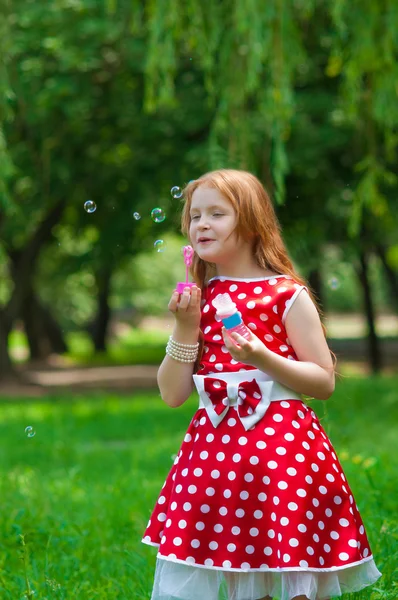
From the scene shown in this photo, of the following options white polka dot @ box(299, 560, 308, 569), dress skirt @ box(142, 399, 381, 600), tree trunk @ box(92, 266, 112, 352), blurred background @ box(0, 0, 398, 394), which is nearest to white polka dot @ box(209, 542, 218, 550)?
dress skirt @ box(142, 399, 381, 600)

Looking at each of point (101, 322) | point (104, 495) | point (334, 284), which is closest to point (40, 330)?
point (101, 322)

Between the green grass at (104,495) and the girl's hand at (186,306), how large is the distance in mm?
836

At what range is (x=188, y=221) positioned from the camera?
3004 millimetres

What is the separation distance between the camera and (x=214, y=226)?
2.85 m

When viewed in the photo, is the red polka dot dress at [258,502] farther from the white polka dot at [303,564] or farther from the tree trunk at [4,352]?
the tree trunk at [4,352]

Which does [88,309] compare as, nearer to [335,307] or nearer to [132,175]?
[335,307]

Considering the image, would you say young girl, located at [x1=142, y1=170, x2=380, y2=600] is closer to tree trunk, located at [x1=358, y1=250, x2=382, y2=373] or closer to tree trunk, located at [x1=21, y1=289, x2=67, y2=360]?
tree trunk, located at [x1=358, y1=250, x2=382, y2=373]

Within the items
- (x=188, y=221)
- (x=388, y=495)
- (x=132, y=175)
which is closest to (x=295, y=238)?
(x=132, y=175)

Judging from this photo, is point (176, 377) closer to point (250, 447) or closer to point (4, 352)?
point (250, 447)

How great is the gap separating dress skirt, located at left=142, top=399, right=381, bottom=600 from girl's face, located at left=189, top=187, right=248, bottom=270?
1.46ft

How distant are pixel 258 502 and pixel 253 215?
80cm

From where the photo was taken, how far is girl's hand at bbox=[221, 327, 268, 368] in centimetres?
261

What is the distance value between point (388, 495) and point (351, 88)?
84.0 inches

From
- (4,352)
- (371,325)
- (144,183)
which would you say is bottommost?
(371,325)
